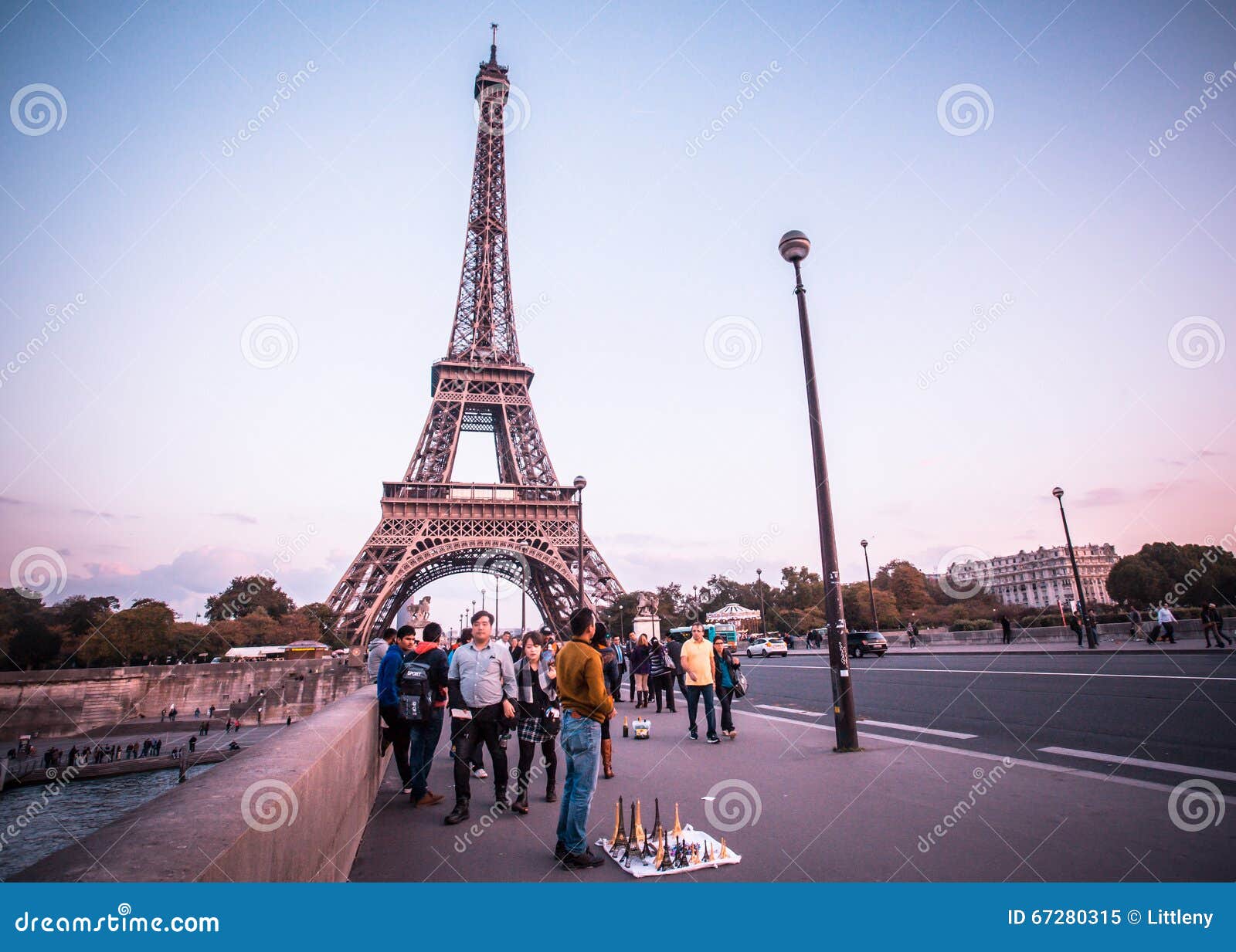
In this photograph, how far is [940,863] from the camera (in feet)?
13.1

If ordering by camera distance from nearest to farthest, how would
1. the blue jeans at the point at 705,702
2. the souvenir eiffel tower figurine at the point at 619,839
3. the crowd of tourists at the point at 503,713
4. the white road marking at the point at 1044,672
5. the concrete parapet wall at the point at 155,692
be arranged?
the souvenir eiffel tower figurine at the point at 619,839, the crowd of tourists at the point at 503,713, the blue jeans at the point at 705,702, the white road marking at the point at 1044,672, the concrete parapet wall at the point at 155,692

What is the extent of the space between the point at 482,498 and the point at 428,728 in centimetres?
4087

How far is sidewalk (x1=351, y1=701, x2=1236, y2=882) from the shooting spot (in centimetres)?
394

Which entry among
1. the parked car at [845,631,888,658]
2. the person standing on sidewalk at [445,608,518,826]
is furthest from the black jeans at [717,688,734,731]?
the parked car at [845,631,888,658]

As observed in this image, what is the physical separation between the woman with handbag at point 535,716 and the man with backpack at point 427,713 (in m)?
0.86

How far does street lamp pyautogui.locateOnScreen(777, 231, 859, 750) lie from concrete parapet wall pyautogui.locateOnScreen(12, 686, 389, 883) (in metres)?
5.67

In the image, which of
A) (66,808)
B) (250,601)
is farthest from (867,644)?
(250,601)

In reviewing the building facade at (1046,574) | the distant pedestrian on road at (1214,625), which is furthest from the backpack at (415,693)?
the building facade at (1046,574)

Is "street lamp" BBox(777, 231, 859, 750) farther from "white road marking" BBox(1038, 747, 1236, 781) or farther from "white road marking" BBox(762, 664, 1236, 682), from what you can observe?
"white road marking" BBox(762, 664, 1236, 682)

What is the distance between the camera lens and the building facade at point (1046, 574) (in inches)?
5025

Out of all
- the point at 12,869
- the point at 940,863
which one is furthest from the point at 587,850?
the point at 12,869

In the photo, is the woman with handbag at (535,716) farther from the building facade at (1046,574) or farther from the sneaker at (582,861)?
the building facade at (1046,574)

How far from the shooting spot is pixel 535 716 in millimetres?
7230

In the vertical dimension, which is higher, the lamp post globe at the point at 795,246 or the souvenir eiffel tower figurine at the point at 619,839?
the lamp post globe at the point at 795,246
